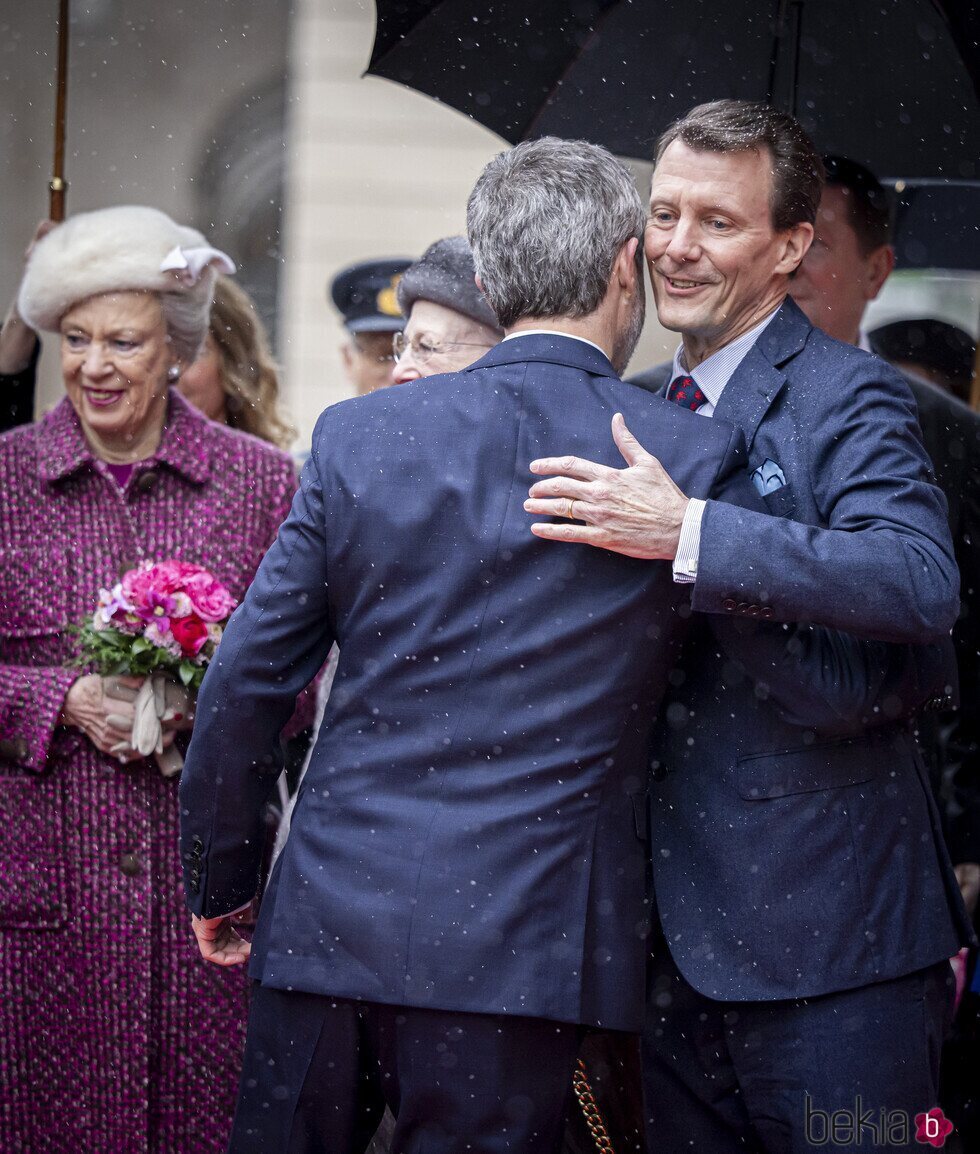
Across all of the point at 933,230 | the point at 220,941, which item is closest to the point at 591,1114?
the point at 220,941

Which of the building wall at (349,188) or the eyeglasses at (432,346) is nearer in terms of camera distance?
the eyeglasses at (432,346)

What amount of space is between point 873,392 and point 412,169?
28.8 ft

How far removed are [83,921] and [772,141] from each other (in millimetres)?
2276

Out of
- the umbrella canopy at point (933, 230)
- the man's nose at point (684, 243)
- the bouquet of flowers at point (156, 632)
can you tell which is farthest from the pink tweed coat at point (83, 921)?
the umbrella canopy at point (933, 230)

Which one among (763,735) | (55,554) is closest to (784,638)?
(763,735)

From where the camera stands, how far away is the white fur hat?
142 inches

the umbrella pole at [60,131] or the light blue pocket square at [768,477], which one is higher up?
the umbrella pole at [60,131]

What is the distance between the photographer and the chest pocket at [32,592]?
352cm

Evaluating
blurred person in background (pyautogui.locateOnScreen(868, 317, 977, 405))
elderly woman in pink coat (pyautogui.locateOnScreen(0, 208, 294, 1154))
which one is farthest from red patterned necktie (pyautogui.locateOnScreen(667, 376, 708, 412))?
blurred person in background (pyautogui.locateOnScreen(868, 317, 977, 405))

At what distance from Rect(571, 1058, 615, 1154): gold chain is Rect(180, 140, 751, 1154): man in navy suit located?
490 millimetres

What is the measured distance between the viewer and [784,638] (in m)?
2.48

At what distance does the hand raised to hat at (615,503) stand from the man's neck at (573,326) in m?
0.22

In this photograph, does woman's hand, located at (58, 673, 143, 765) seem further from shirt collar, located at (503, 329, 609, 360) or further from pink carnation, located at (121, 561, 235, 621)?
shirt collar, located at (503, 329, 609, 360)

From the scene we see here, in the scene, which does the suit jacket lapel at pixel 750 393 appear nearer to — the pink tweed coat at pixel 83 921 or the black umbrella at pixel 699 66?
the black umbrella at pixel 699 66
